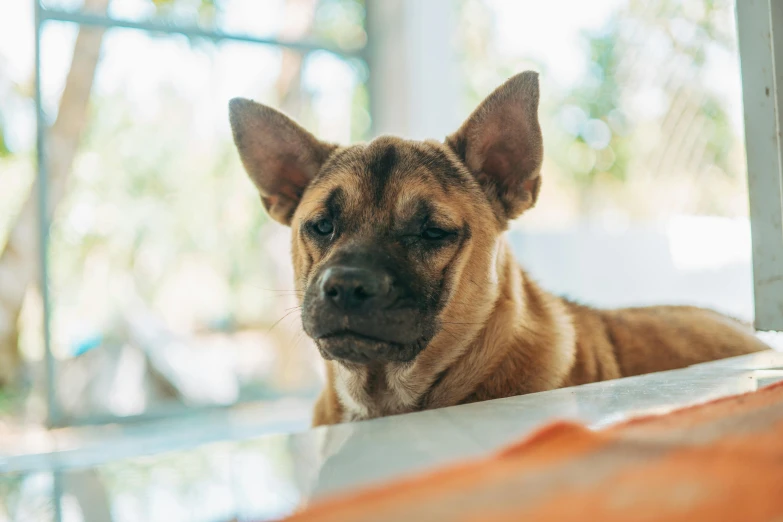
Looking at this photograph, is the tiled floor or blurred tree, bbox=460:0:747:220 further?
blurred tree, bbox=460:0:747:220

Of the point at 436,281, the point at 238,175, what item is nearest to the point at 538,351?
the point at 436,281

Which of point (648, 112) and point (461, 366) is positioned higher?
point (648, 112)

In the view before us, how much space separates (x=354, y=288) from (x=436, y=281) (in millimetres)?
383

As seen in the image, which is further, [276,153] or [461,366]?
[276,153]

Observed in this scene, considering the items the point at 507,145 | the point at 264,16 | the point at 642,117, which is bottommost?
the point at 507,145

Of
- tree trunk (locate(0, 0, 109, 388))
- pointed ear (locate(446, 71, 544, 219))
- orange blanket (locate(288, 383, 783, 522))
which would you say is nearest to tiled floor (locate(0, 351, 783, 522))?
orange blanket (locate(288, 383, 783, 522))

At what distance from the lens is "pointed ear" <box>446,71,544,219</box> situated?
83.1 inches

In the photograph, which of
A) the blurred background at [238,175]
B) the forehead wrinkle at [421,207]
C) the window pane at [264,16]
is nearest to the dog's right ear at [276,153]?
the forehead wrinkle at [421,207]

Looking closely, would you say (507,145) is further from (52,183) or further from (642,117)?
(52,183)

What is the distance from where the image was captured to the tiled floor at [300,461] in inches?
35.4

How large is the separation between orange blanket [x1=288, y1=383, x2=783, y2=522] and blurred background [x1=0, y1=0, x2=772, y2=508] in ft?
15.5

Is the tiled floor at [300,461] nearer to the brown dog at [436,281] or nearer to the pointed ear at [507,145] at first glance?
the brown dog at [436,281]

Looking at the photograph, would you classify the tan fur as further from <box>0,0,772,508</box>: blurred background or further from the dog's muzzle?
<box>0,0,772,508</box>: blurred background

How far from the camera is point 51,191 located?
513 cm
